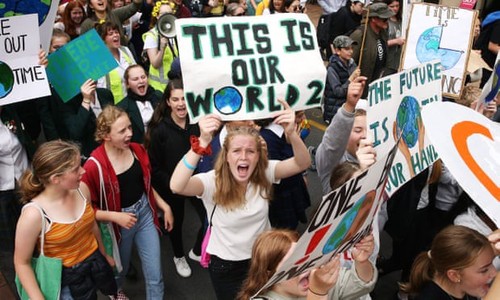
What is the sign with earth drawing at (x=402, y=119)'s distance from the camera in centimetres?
284

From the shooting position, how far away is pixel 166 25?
5.87 m

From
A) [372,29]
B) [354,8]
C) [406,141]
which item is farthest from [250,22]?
[354,8]

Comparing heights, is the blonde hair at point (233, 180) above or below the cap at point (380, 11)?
below

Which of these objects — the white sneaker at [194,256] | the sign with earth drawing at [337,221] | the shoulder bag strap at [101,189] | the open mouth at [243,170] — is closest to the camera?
the sign with earth drawing at [337,221]

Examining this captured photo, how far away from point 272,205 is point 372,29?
346 cm

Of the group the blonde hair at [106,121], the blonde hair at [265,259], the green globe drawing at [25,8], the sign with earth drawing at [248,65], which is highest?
the green globe drawing at [25,8]

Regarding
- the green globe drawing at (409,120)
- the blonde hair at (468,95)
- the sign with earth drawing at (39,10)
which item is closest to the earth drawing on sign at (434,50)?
the blonde hair at (468,95)

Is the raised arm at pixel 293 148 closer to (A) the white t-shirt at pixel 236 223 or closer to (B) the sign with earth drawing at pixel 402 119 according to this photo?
(A) the white t-shirt at pixel 236 223

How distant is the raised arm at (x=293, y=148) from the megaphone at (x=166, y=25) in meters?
3.13

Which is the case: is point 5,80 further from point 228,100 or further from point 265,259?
point 265,259

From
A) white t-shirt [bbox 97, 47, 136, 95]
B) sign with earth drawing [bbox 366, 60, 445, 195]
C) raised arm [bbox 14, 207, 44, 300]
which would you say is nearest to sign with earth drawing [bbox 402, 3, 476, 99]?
sign with earth drawing [bbox 366, 60, 445, 195]

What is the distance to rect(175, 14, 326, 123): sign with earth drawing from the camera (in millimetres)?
2836

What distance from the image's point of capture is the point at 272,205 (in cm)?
381

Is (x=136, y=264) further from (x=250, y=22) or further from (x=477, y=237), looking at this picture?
(x=477, y=237)
